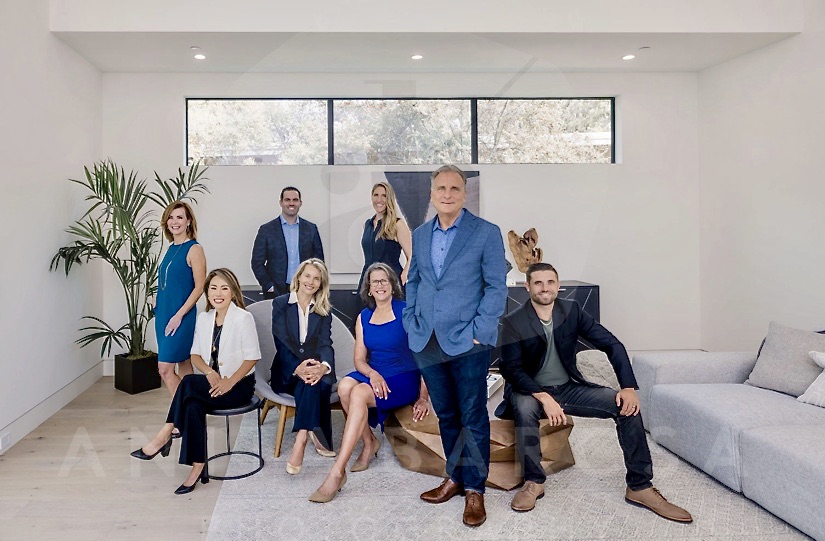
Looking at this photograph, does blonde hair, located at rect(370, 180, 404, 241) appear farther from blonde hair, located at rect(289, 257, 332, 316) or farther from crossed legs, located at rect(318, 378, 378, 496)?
crossed legs, located at rect(318, 378, 378, 496)

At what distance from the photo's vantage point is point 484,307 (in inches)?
92.9

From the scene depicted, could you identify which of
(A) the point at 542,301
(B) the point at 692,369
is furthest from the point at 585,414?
(B) the point at 692,369

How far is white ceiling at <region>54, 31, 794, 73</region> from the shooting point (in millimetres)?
4312

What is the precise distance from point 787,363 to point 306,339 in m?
2.48

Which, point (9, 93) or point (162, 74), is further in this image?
point (162, 74)

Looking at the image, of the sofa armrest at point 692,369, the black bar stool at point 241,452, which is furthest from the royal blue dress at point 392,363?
the sofa armrest at point 692,369

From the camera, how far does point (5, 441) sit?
130 inches

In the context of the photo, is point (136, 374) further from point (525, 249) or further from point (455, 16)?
point (455, 16)

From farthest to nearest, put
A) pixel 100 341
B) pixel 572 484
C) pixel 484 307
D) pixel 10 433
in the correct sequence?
pixel 100 341 < pixel 10 433 < pixel 572 484 < pixel 484 307

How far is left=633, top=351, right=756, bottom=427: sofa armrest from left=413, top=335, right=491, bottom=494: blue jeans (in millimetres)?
1298

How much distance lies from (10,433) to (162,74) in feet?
10.4

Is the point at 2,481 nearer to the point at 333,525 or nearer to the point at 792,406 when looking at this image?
the point at 333,525

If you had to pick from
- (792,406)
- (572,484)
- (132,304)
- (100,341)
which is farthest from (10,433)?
(792,406)

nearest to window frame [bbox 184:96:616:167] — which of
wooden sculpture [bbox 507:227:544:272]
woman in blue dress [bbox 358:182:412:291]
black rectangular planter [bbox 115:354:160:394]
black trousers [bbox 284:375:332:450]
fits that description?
wooden sculpture [bbox 507:227:544:272]
